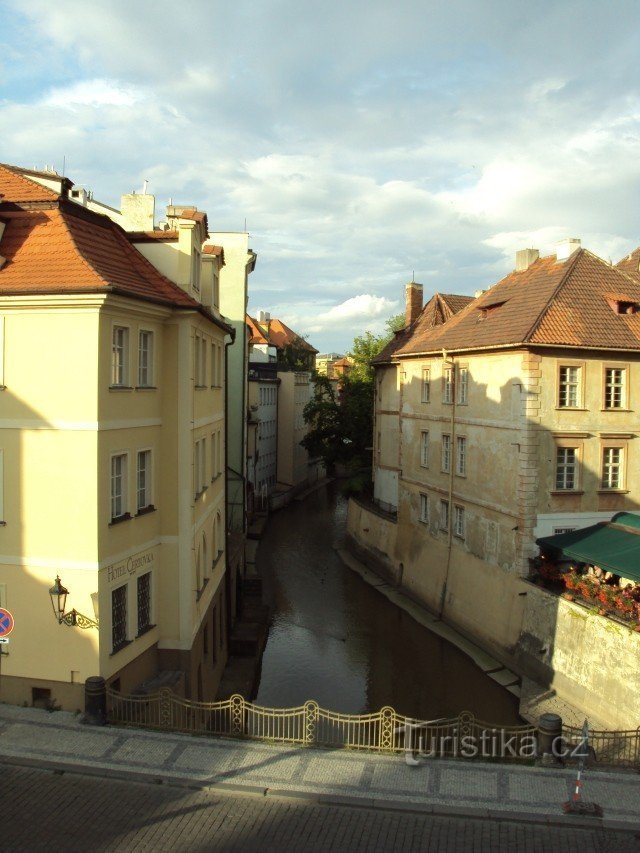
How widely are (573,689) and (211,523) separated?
1111 centimetres

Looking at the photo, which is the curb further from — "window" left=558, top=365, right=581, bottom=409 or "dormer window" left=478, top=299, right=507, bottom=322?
"dormer window" left=478, top=299, right=507, bottom=322

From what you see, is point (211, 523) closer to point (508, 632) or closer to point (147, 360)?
point (147, 360)

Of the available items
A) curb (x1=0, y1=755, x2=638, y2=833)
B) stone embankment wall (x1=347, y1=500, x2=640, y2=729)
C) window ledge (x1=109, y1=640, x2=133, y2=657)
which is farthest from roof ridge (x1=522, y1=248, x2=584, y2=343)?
curb (x1=0, y1=755, x2=638, y2=833)

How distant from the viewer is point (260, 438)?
179 ft

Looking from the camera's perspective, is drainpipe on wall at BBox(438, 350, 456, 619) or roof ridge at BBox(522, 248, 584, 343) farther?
drainpipe on wall at BBox(438, 350, 456, 619)

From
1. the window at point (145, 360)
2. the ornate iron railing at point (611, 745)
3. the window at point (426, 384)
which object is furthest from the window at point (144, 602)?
the window at point (426, 384)

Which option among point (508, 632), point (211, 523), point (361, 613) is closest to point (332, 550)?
point (361, 613)

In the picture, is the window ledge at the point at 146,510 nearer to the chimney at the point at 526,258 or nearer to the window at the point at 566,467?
the window at the point at 566,467

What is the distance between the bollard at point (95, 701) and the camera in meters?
14.0

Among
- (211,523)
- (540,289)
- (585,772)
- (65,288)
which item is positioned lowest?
(585,772)

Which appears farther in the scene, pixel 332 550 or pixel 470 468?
pixel 332 550

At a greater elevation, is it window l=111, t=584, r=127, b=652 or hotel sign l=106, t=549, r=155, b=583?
hotel sign l=106, t=549, r=155, b=583

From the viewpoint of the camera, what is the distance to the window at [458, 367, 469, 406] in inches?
1138

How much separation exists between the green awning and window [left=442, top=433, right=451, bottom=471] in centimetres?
735
